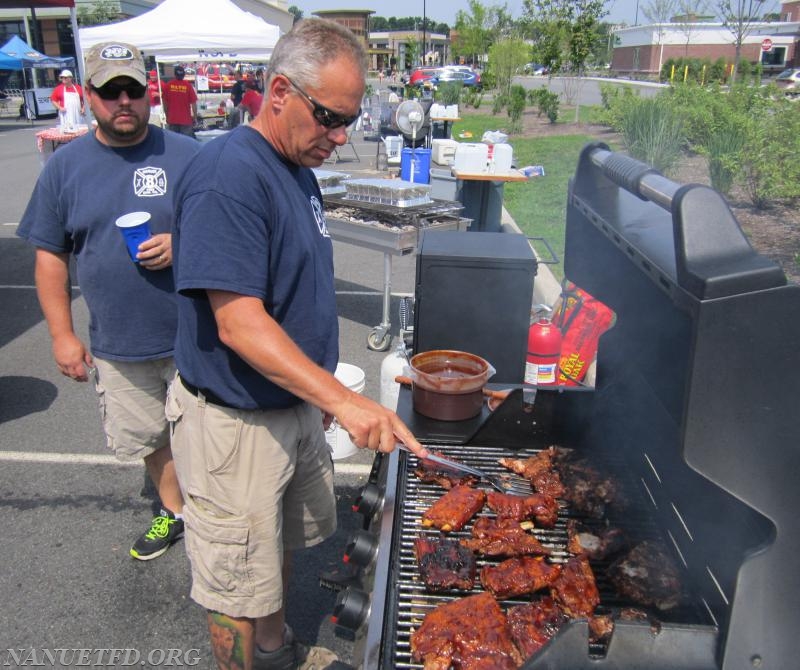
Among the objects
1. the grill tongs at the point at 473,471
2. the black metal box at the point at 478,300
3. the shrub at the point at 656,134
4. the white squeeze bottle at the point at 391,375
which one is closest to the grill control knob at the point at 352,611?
the grill tongs at the point at 473,471

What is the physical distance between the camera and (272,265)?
5.98 ft

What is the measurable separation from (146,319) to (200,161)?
123cm

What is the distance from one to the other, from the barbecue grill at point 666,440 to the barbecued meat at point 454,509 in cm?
6

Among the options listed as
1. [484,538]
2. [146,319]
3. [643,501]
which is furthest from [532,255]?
[146,319]

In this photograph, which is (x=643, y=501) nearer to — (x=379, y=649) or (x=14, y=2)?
(x=379, y=649)

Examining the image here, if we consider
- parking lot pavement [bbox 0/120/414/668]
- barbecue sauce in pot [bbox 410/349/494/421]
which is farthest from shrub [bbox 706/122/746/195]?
barbecue sauce in pot [bbox 410/349/494/421]

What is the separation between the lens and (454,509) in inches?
82.8

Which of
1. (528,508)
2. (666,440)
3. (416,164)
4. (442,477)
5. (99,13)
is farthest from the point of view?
(99,13)

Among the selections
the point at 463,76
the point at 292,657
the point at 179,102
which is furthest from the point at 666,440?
the point at 463,76

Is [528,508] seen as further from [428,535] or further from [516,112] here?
[516,112]

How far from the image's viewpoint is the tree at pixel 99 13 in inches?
1569

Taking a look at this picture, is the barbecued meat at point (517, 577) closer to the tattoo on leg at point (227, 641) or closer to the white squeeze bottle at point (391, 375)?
the tattoo on leg at point (227, 641)

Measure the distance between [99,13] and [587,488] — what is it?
4631cm

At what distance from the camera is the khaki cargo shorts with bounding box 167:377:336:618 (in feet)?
6.71
